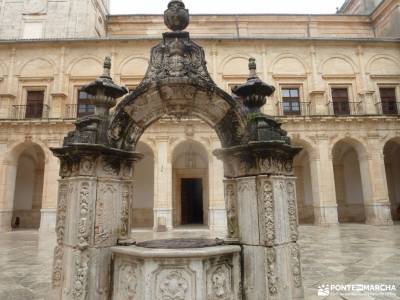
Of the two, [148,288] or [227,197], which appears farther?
[227,197]

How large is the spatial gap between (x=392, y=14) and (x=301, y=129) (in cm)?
1247

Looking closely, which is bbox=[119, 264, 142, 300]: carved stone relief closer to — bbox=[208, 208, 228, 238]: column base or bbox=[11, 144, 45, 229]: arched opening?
bbox=[208, 208, 228, 238]: column base

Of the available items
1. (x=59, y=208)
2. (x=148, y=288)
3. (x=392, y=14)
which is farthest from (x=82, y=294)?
(x=392, y=14)

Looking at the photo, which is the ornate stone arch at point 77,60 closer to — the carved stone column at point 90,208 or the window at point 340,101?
the window at point 340,101

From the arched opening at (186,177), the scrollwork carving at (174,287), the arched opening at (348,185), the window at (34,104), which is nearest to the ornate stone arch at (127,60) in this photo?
the window at (34,104)

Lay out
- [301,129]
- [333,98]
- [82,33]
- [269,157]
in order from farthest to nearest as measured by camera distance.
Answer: [82,33] → [333,98] → [301,129] → [269,157]

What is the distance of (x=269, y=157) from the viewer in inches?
155

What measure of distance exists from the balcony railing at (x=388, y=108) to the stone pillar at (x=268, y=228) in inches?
741

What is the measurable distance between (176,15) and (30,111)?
1829 centimetres

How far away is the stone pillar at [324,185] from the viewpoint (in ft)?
58.5

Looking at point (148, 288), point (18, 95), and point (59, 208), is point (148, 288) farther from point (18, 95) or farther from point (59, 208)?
point (18, 95)

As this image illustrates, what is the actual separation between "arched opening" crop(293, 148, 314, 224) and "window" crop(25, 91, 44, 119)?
690 inches

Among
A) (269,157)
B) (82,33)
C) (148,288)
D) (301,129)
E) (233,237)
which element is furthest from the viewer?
(82,33)

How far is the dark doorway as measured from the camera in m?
21.3
